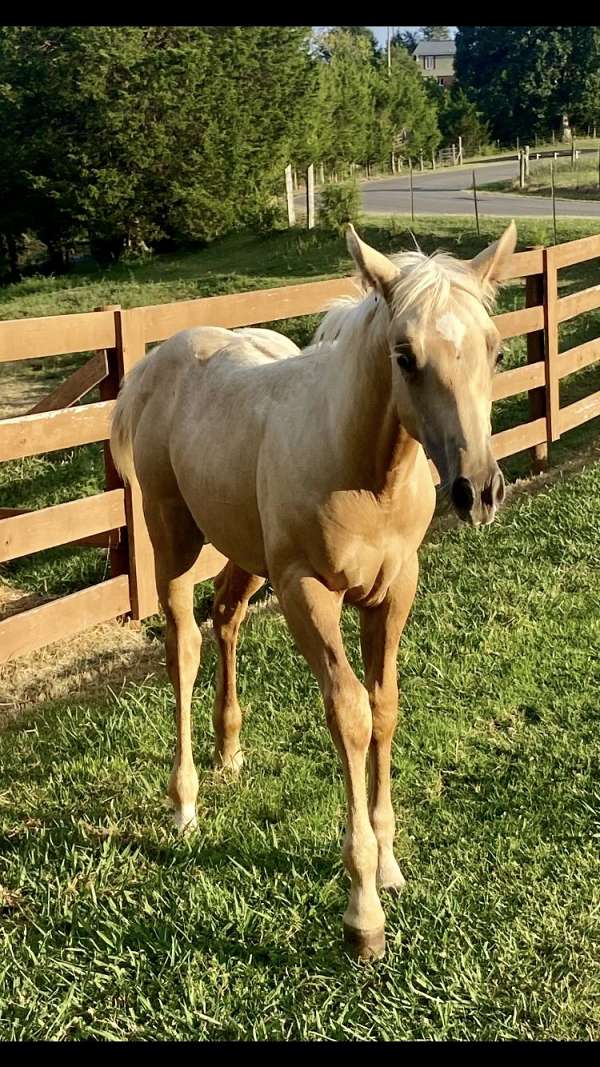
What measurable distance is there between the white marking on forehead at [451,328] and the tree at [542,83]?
4550 centimetres

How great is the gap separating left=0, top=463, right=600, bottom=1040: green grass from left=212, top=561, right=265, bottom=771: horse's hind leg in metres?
0.11

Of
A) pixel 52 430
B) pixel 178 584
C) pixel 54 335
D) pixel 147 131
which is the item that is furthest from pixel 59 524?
pixel 147 131

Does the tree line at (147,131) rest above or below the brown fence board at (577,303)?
above

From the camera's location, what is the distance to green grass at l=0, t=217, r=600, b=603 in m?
6.74

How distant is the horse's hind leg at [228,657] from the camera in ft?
11.8

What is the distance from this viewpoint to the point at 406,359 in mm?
2211

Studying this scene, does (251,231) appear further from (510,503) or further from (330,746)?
(330,746)

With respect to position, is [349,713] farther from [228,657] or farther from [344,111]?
[344,111]

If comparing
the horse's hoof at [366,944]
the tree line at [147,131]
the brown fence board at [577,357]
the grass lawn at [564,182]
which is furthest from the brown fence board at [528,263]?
the tree line at [147,131]

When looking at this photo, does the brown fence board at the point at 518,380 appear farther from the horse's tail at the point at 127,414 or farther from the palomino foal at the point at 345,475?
the palomino foal at the point at 345,475

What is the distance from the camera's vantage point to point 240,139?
84.6 ft

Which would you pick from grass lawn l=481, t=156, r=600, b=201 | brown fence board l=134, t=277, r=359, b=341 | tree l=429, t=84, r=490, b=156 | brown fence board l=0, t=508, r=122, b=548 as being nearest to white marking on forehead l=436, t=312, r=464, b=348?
brown fence board l=134, t=277, r=359, b=341

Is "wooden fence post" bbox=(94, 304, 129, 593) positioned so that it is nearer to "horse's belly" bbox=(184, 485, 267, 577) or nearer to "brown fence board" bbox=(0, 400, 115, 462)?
"brown fence board" bbox=(0, 400, 115, 462)
